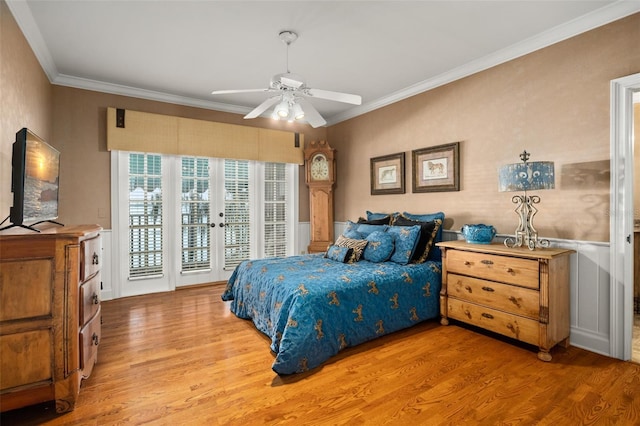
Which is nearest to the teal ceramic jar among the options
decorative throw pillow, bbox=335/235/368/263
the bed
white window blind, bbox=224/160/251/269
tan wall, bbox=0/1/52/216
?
the bed

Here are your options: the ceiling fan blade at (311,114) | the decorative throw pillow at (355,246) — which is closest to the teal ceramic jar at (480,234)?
the decorative throw pillow at (355,246)

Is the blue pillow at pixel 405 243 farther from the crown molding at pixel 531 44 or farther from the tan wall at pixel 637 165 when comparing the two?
the tan wall at pixel 637 165

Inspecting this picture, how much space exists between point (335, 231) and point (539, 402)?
382cm

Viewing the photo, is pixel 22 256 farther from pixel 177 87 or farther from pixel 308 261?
pixel 177 87

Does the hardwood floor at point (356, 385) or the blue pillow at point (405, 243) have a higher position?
the blue pillow at point (405, 243)

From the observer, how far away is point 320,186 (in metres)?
5.32

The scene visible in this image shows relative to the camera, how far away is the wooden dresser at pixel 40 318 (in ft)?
5.52

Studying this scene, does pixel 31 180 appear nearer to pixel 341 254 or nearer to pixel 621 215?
pixel 341 254

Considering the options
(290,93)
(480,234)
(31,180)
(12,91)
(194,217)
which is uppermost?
(290,93)

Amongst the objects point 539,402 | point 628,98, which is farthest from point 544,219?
point 539,402

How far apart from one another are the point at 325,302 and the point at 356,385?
0.61 meters

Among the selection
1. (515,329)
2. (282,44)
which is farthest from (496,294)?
(282,44)

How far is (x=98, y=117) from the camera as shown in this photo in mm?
3996

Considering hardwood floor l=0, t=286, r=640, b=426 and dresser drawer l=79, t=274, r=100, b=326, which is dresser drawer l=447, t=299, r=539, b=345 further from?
dresser drawer l=79, t=274, r=100, b=326
